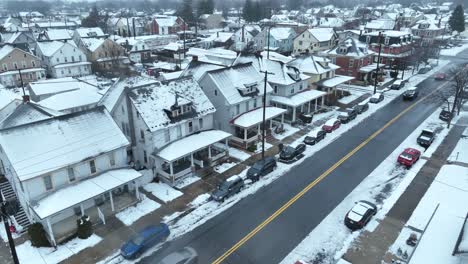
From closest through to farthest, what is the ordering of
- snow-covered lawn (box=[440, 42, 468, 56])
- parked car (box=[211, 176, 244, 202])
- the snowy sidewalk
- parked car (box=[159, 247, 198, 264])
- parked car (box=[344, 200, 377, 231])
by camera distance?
parked car (box=[159, 247, 198, 264]) < the snowy sidewalk < parked car (box=[344, 200, 377, 231]) < parked car (box=[211, 176, 244, 202]) < snow-covered lawn (box=[440, 42, 468, 56])

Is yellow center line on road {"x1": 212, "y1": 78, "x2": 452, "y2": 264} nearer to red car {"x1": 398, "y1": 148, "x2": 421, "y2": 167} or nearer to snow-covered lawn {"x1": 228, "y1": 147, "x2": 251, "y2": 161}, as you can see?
red car {"x1": 398, "y1": 148, "x2": 421, "y2": 167}

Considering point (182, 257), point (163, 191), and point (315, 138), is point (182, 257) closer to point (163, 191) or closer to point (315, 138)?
point (163, 191)

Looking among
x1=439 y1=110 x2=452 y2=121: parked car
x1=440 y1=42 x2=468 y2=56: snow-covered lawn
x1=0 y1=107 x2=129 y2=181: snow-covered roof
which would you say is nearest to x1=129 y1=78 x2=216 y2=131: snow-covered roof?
x1=0 y1=107 x2=129 y2=181: snow-covered roof

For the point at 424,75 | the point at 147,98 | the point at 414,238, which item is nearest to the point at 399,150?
the point at 414,238

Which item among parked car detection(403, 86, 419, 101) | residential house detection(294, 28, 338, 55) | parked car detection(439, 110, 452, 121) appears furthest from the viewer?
residential house detection(294, 28, 338, 55)

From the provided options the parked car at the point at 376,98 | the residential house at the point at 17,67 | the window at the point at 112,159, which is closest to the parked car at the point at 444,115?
the parked car at the point at 376,98

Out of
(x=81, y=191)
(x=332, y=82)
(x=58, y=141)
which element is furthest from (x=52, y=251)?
(x=332, y=82)

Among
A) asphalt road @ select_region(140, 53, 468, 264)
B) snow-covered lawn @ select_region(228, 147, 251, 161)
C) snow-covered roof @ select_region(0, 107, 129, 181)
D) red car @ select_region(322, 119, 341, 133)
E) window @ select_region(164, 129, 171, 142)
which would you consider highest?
snow-covered roof @ select_region(0, 107, 129, 181)
